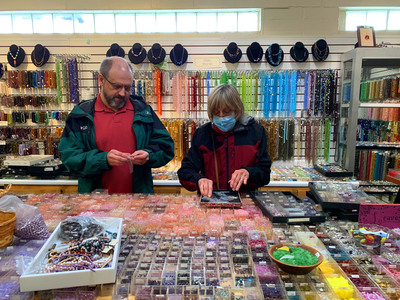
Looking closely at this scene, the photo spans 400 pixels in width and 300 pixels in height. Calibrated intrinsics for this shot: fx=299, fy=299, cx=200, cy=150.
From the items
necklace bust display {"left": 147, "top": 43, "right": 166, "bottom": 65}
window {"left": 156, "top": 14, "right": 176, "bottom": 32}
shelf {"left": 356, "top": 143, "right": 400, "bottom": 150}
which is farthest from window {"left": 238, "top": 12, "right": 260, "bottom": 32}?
shelf {"left": 356, "top": 143, "right": 400, "bottom": 150}

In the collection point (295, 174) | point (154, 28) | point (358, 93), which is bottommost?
point (295, 174)

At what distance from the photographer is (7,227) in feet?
4.09

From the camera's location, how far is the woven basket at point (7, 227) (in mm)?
1229

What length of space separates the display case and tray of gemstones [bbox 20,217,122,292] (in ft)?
12.0

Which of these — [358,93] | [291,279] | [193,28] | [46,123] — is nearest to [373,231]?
[291,279]

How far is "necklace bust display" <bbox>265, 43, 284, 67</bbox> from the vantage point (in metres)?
4.17

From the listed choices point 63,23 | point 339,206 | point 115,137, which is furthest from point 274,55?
point 63,23

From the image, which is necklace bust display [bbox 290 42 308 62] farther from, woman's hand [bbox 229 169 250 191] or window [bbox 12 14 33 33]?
window [bbox 12 14 33 33]

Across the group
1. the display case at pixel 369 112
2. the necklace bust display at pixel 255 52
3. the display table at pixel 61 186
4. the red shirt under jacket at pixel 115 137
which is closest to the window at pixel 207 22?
the necklace bust display at pixel 255 52

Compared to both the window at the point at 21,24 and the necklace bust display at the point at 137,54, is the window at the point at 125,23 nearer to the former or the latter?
the necklace bust display at the point at 137,54

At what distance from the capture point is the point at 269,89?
14.1 feet

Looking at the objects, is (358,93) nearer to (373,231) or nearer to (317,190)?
(317,190)

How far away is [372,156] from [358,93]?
94cm

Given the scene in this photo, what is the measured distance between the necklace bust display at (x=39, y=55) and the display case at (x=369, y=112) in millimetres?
4251
